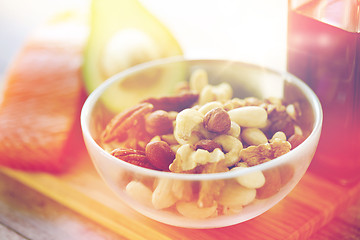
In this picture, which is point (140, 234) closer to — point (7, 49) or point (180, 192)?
point (180, 192)

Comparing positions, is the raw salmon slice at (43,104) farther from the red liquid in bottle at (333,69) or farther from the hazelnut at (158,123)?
the red liquid in bottle at (333,69)

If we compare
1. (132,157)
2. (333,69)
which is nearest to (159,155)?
(132,157)

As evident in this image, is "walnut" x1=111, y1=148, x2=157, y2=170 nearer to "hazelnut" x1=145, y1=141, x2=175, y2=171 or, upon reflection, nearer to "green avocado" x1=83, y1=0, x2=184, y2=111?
"hazelnut" x1=145, y1=141, x2=175, y2=171

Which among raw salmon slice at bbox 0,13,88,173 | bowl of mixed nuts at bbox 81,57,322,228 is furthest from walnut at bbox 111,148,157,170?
raw salmon slice at bbox 0,13,88,173

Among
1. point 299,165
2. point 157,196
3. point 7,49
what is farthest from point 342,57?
point 7,49

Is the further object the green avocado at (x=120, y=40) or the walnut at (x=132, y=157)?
the green avocado at (x=120, y=40)

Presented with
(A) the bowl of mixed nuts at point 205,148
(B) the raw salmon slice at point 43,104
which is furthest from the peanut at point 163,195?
(B) the raw salmon slice at point 43,104
